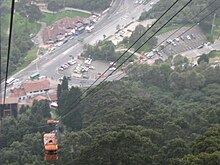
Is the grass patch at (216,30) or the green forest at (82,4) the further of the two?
the green forest at (82,4)

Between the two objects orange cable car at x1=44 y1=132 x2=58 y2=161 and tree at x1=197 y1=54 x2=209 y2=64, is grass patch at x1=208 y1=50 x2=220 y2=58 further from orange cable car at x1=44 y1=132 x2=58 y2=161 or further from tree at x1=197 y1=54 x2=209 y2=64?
orange cable car at x1=44 y1=132 x2=58 y2=161

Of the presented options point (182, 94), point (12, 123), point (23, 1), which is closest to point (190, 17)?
point (182, 94)

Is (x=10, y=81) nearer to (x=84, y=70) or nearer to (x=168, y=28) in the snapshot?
(x=84, y=70)

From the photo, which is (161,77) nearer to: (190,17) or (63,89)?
(63,89)

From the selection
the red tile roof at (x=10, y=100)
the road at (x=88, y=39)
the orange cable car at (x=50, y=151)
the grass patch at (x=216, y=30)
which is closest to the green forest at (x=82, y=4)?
the road at (x=88, y=39)

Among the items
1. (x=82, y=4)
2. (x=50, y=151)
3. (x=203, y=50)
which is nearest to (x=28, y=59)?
(x=82, y=4)

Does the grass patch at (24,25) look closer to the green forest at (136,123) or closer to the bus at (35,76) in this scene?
the bus at (35,76)
